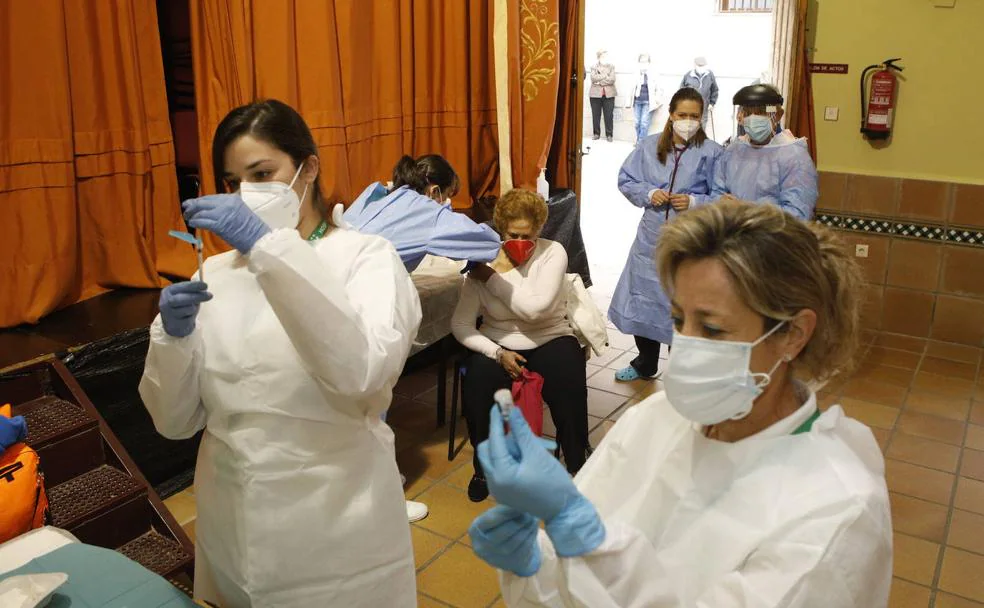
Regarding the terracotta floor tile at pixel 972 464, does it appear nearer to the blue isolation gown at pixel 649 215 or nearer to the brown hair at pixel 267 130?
the blue isolation gown at pixel 649 215

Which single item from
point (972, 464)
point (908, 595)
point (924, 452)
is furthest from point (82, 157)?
point (972, 464)

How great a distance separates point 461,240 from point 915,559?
1900 mm

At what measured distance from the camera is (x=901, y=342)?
481 centimetres

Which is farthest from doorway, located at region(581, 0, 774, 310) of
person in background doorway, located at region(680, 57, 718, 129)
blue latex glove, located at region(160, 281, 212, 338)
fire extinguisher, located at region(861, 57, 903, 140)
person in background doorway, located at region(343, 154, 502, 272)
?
blue latex glove, located at region(160, 281, 212, 338)

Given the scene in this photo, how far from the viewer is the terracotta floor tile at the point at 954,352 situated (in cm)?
456

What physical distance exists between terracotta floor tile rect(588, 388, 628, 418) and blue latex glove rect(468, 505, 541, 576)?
2780mm

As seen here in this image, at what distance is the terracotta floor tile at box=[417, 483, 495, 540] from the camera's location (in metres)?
2.95

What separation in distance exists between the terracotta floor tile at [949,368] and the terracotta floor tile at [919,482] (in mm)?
1206

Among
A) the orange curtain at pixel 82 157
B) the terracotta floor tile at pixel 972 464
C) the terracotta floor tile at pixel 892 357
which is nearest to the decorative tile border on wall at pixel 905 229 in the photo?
the terracotta floor tile at pixel 892 357

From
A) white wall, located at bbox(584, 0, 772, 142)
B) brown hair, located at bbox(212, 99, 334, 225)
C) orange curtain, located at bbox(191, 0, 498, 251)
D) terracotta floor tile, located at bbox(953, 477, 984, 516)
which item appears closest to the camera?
brown hair, located at bbox(212, 99, 334, 225)

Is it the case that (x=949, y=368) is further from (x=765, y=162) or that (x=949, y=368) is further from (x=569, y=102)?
(x=569, y=102)

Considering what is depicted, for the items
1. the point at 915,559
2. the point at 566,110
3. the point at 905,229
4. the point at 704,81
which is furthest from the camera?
the point at 704,81

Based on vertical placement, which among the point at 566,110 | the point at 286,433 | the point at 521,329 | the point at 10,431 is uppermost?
the point at 566,110

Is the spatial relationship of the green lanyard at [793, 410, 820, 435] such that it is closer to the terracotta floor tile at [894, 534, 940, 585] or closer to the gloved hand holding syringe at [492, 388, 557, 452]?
the gloved hand holding syringe at [492, 388, 557, 452]
